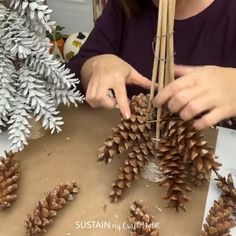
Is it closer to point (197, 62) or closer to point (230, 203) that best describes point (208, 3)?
point (197, 62)

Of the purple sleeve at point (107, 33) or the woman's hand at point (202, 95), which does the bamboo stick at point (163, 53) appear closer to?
the woman's hand at point (202, 95)

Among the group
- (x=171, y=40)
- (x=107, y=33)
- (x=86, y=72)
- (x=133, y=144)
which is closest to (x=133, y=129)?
(x=133, y=144)

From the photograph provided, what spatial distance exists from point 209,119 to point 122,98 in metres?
0.12

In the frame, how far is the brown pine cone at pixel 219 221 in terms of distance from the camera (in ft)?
1.72

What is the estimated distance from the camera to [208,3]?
86cm

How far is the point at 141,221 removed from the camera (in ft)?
1.80

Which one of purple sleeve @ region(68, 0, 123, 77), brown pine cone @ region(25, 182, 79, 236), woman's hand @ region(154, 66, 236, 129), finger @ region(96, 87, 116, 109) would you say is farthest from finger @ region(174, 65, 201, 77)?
purple sleeve @ region(68, 0, 123, 77)

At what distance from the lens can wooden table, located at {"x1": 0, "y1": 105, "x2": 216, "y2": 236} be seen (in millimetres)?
573

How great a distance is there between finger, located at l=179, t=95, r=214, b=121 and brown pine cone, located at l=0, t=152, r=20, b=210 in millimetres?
253

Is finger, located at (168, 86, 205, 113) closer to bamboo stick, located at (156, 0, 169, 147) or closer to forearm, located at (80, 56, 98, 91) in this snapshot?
bamboo stick, located at (156, 0, 169, 147)

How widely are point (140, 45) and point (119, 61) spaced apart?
21 cm

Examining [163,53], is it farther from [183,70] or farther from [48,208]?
[48,208]

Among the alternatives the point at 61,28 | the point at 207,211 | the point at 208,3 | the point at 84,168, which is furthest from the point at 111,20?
the point at 61,28

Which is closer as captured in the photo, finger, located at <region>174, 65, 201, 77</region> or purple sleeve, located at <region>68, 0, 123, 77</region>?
finger, located at <region>174, 65, 201, 77</region>
